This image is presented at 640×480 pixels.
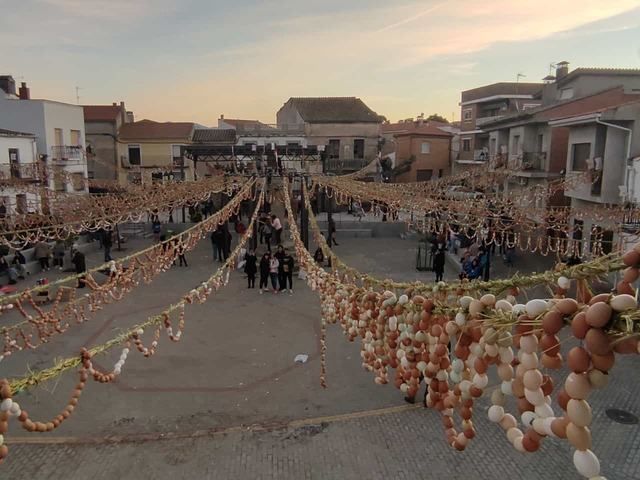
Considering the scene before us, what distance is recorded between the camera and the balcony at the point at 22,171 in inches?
1038

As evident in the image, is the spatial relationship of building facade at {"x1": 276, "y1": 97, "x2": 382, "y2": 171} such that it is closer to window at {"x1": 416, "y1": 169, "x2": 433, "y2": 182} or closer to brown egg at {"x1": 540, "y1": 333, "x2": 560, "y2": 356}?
window at {"x1": 416, "y1": 169, "x2": 433, "y2": 182}

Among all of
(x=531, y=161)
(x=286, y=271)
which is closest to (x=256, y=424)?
(x=286, y=271)

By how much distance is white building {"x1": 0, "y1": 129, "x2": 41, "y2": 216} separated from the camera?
23.6 meters

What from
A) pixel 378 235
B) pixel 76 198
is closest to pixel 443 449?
pixel 76 198

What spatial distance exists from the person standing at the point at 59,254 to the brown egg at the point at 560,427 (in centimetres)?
2320

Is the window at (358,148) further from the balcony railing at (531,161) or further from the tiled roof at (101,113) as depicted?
the tiled roof at (101,113)

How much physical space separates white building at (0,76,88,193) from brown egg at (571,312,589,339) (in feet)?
107

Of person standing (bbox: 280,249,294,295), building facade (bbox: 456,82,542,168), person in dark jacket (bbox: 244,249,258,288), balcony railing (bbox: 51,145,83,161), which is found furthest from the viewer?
building facade (bbox: 456,82,542,168)

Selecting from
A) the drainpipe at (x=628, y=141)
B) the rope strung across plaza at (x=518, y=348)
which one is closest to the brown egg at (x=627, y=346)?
the rope strung across plaza at (x=518, y=348)

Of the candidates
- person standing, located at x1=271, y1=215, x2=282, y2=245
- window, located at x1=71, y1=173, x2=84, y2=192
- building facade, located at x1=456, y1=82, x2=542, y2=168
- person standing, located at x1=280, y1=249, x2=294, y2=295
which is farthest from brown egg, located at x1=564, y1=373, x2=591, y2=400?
building facade, located at x1=456, y1=82, x2=542, y2=168

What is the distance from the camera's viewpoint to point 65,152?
35.0 m

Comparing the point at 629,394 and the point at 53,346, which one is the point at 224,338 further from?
the point at 629,394

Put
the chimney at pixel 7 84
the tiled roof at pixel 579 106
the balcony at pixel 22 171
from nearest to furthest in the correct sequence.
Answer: the tiled roof at pixel 579 106 → the balcony at pixel 22 171 → the chimney at pixel 7 84

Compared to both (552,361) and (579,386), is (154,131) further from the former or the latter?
(579,386)
